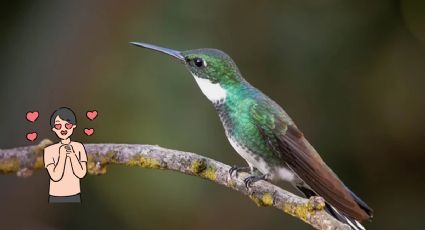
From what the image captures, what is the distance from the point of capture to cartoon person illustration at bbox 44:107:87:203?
1.12 m

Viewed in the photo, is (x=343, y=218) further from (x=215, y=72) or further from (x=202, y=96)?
(x=202, y=96)

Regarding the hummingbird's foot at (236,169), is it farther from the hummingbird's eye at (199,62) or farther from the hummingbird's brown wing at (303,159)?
the hummingbird's eye at (199,62)

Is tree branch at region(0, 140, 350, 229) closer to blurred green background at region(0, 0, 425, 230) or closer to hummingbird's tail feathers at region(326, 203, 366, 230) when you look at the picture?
hummingbird's tail feathers at region(326, 203, 366, 230)

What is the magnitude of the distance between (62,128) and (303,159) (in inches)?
16.5

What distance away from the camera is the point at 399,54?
313 centimetres

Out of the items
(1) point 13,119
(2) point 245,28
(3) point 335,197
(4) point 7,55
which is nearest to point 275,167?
(3) point 335,197

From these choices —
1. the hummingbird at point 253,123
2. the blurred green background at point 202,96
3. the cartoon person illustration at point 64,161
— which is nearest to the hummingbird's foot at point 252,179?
the hummingbird at point 253,123

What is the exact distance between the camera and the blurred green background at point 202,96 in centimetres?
264

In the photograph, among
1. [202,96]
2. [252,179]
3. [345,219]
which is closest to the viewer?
[345,219]

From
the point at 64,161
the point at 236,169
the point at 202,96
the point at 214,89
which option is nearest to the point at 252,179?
the point at 236,169

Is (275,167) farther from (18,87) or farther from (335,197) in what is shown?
(18,87)

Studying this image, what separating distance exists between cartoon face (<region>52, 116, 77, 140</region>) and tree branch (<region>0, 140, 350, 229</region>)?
0.09ft

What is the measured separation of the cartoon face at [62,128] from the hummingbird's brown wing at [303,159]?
0.35 metres

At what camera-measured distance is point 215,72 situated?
51.8 inches
